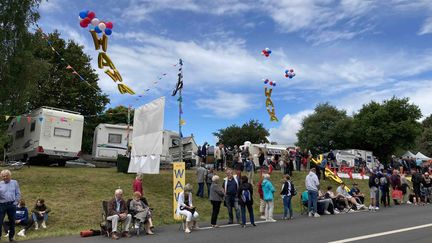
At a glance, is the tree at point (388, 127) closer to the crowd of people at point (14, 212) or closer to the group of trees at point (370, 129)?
the group of trees at point (370, 129)

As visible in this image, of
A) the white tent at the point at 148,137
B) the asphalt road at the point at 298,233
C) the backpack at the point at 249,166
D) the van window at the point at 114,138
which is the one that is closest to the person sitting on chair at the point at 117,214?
the asphalt road at the point at 298,233

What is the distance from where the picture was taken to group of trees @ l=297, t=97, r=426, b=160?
52188 millimetres

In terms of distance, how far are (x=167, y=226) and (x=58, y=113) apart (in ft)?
44.9

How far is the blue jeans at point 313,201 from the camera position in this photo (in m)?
15.0

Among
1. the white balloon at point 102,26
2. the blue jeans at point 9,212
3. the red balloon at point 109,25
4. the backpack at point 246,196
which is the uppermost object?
the red balloon at point 109,25

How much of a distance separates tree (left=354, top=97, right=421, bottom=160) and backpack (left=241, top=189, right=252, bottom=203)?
1761 inches

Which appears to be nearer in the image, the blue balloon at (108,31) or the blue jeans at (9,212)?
the blue jeans at (9,212)

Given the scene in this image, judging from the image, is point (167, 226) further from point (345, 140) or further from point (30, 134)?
point (345, 140)

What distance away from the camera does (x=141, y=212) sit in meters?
11.2

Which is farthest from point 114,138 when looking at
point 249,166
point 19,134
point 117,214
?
point 117,214

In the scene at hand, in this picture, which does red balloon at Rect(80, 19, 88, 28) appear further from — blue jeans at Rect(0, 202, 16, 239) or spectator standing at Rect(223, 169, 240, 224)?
spectator standing at Rect(223, 169, 240, 224)

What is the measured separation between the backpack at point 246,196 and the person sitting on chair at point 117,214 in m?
→ 3.54

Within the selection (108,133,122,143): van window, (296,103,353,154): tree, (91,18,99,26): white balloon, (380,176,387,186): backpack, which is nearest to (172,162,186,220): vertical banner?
(91,18,99,26): white balloon

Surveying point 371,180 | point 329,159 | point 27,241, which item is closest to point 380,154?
point 329,159
